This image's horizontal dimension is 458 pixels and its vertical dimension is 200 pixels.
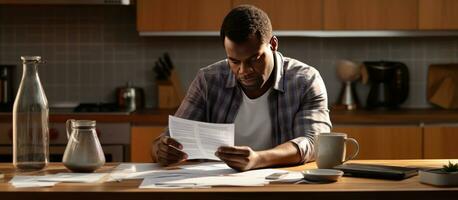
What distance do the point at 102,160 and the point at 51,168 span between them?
20 cm

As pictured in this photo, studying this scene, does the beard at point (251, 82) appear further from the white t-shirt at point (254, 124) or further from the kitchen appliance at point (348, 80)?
the kitchen appliance at point (348, 80)

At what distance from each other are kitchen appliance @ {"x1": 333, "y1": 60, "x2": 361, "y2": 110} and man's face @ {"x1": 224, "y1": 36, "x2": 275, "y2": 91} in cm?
182

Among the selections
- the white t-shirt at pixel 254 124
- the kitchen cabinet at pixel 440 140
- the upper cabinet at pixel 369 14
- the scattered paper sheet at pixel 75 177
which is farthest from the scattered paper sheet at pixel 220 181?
the upper cabinet at pixel 369 14

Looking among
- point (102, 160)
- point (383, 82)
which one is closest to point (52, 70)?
point (383, 82)

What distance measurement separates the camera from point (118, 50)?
15.4ft

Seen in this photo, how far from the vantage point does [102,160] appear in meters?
2.33

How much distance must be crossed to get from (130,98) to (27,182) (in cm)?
239

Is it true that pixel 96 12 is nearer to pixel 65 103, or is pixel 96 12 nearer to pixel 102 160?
pixel 65 103

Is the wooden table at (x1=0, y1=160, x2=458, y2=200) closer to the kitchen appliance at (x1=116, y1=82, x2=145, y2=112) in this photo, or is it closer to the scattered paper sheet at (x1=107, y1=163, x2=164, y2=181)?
the scattered paper sheet at (x1=107, y1=163, x2=164, y2=181)

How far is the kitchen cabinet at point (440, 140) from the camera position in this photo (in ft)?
13.5

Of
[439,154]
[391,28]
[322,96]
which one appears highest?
[391,28]

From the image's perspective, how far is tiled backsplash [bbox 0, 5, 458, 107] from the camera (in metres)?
4.67

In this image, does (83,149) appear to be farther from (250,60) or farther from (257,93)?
(257,93)

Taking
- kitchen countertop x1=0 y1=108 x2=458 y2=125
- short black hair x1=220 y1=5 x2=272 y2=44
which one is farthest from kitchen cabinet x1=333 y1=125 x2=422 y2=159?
short black hair x1=220 y1=5 x2=272 y2=44
